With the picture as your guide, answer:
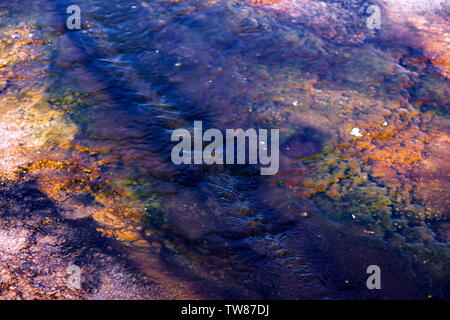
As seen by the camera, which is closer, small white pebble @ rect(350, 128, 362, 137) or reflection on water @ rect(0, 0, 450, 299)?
reflection on water @ rect(0, 0, 450, 299)

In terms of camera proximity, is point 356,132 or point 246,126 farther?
point 246,126

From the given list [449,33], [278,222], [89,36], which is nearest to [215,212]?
[278,222]

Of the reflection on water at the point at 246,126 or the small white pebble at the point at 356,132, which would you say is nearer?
the reflection on water at the point at 246,126

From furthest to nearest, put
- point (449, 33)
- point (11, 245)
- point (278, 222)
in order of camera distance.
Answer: point (449, 33)
point (278, 222)
point (11, 245)

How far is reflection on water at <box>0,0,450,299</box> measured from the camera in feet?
9.66

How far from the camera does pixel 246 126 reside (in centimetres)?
404

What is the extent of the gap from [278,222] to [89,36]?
4.21 meters

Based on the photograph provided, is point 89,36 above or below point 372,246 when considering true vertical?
above

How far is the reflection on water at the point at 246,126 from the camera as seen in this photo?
9.66 ft

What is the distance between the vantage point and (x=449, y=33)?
516 cm
